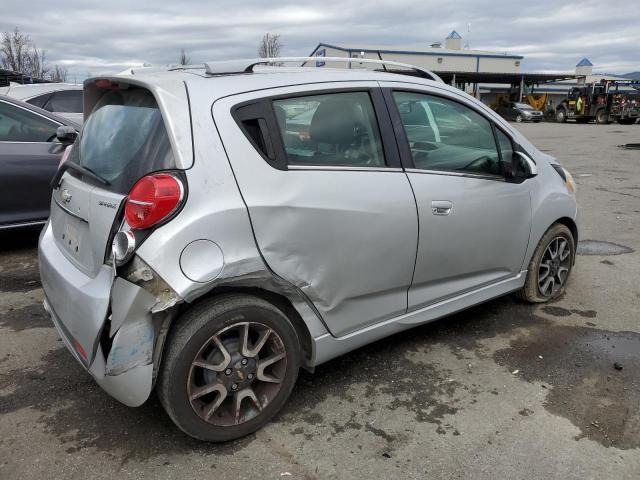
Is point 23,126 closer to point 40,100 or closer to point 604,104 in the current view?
point 40,100

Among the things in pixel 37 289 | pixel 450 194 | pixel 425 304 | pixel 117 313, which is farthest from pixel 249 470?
pixel 37 289

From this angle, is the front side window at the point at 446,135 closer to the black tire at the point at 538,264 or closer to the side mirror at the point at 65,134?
the black tire at the point at 538,264

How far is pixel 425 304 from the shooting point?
3238 mm

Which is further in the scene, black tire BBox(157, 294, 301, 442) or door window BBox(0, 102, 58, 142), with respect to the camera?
door window BBox(0, 102, 58, 142)

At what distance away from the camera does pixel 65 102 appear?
888 cm

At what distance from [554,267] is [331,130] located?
2.34 meters

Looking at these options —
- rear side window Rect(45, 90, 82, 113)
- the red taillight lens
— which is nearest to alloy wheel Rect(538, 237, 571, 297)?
the red taillight lens

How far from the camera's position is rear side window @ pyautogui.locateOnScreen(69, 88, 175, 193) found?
239cm

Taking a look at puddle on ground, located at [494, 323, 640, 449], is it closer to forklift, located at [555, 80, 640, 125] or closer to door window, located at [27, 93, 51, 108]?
door window, located at [27, 93, 51, 108]

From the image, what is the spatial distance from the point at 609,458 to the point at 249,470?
164 centimetres

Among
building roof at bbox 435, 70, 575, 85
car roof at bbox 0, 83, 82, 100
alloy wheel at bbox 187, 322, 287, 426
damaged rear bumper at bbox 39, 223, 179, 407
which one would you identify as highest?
building roof at bbox 435, 70, 575, 85

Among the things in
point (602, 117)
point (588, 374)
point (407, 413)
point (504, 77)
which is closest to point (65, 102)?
point (407, 413)

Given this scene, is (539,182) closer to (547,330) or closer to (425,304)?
(547,330)

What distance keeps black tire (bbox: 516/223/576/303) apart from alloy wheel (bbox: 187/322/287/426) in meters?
2.22
